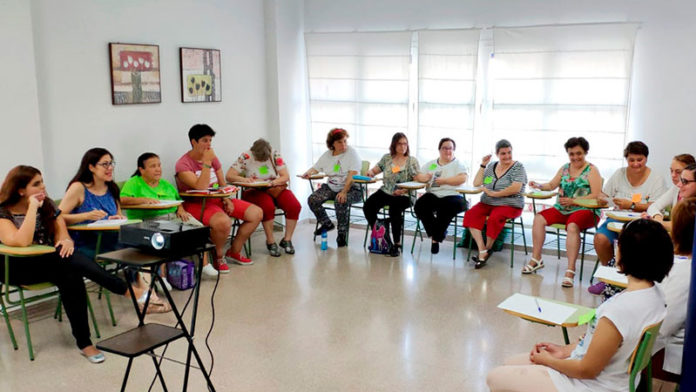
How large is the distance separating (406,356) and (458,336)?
483mm

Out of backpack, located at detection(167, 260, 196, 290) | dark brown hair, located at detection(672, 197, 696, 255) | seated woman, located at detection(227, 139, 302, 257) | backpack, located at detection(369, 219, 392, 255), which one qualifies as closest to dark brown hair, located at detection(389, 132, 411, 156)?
backpack, located at detection(369, 219, 392, 255)

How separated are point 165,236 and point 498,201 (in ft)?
13.1

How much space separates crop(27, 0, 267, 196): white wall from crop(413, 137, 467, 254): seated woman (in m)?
2.06

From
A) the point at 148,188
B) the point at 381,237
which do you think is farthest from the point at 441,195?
the point at 148,188

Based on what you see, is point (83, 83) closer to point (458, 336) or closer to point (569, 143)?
point (458, 336)

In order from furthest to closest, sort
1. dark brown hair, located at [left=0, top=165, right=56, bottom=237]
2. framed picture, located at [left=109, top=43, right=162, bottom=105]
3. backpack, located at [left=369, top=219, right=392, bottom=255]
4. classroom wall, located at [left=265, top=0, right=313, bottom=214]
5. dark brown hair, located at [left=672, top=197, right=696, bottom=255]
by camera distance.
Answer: classroom wall, located at [left=265, top=0, right=313, bottom=214] → backpack, located at [left=369, top=219, right=392, bottom=255] → framed picture, located at [left=109, top=43, right=162, bottom=105] → dark brown hair, located at [left=0, top=165, right=56, bottom=237] → dark brown hair, located at [left=672, top=197, right=696, bottom=255]

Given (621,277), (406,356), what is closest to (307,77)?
(406,356)

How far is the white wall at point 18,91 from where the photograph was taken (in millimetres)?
4398

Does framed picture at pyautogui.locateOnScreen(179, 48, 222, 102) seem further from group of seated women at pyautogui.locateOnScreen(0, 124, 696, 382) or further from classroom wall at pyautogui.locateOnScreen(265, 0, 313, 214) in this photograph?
classroom wall at pyautogui.locateOnScreen(265, 0, 313, 214)

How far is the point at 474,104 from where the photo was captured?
651 centimetres

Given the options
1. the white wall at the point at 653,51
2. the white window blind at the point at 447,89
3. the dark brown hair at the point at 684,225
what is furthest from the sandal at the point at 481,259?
the dark brown hair at the point at 684,225

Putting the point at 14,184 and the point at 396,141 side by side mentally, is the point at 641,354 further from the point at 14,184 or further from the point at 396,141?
the point at 396,141

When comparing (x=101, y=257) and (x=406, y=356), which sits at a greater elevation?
(x=101, y=257)

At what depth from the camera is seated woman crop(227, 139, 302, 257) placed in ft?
20.6
